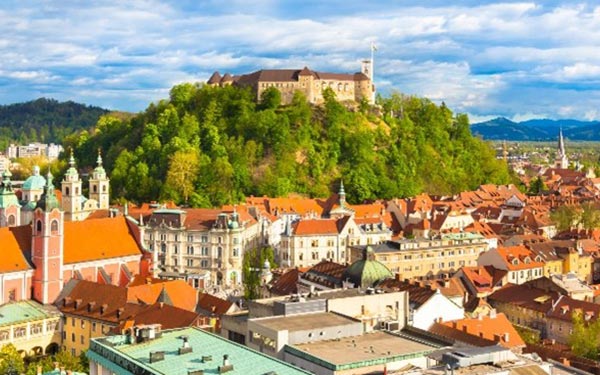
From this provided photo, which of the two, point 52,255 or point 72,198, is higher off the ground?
point 72,198

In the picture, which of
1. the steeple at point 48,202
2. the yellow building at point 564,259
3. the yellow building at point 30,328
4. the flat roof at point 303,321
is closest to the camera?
the flat roof at point 303,321

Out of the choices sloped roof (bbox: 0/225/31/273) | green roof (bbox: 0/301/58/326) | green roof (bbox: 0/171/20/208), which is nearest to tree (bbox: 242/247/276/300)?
green roof (bbox: 0/301/58/326)

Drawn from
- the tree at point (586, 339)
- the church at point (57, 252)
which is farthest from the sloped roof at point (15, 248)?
the tree at point (586, 339)

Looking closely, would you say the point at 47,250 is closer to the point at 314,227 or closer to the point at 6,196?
the point at 6,196

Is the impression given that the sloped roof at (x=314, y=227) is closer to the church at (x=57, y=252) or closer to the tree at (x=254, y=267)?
the tree at (x=254, y=267)

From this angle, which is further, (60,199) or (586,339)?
(60,199)

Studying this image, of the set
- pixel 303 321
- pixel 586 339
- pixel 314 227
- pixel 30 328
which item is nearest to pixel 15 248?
pixel 30 328

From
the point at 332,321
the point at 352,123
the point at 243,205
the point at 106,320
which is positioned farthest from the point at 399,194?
the point at 332,321
